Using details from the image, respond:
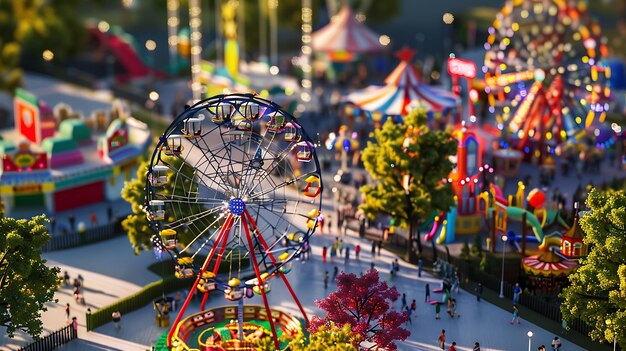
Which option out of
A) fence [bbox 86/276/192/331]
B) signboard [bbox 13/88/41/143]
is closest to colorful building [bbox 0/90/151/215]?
signboard [bbox 13/88/41/143]

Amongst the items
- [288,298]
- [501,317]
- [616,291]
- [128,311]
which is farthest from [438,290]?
[128,311]

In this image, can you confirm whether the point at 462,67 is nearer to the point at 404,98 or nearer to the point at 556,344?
the point at 404,98

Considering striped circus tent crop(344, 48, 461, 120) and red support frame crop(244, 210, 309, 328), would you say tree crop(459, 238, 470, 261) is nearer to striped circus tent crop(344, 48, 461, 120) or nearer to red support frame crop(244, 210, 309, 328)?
red support frame crop(244, 210, 309, 328)

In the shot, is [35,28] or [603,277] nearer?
[603,277]

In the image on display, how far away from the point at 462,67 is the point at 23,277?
3453cm

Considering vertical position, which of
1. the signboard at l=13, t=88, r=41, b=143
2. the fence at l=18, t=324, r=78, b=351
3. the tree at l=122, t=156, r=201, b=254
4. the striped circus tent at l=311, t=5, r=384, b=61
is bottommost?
the fence at l=18, t=324, r=78, b=351

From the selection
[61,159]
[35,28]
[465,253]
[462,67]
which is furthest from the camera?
[35,28]

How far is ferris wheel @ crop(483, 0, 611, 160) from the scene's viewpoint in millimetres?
82812

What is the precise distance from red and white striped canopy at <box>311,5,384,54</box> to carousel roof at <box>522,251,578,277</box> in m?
44.2

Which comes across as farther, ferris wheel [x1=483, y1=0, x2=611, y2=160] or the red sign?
ferris wheel [x1=483, y1=0, x2=611, y2=160]

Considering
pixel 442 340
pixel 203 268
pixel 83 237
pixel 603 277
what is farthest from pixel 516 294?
pixel 83 237

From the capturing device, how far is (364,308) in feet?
181

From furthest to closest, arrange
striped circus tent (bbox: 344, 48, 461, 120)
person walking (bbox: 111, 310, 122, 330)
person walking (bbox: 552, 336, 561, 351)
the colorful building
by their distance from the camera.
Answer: striped circus tent (bbox: 344, 48, 461, 120) < the colorful building < person walking (bbox: 111, 310, 122, 330) < person walking (bbox: 552, 336, 561, 351)

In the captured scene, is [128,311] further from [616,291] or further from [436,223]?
[616,291]
